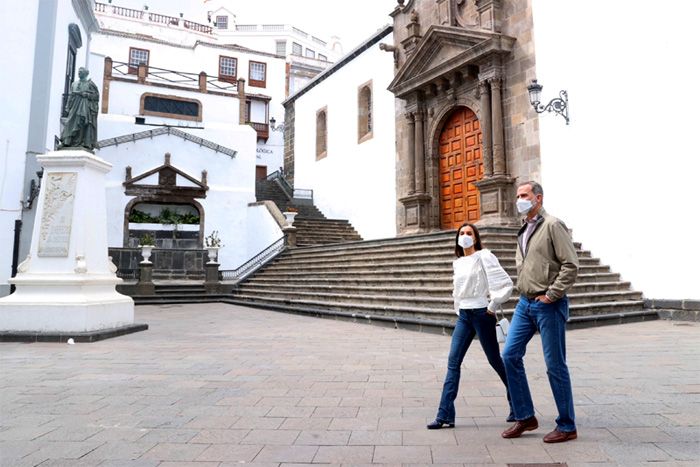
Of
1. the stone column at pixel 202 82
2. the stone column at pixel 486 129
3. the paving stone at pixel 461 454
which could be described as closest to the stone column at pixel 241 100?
the stone column at pixel 202 82

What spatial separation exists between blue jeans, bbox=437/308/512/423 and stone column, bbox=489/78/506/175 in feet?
33.9

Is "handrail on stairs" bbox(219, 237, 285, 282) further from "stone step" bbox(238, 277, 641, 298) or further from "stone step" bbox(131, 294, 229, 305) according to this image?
"stone step" bbox(238, 277, 641, 298)

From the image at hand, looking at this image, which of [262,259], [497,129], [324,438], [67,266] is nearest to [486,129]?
[497,129]

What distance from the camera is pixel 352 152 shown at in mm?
20844

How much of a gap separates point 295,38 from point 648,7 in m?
36.9

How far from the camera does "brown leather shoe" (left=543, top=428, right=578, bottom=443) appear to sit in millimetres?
2957

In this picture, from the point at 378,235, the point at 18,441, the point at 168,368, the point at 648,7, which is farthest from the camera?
the point at 378,235

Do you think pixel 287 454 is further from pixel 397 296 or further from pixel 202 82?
pixel 202 82

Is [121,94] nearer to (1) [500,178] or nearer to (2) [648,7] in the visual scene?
(1) [500,178]

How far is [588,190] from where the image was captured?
1120 cm

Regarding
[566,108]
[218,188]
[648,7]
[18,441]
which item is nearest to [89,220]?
[18,441]

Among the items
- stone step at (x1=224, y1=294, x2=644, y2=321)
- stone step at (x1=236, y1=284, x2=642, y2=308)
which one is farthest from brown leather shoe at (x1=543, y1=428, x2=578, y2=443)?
stone step at (x1=236, y1=284, x2=642, y2=308)

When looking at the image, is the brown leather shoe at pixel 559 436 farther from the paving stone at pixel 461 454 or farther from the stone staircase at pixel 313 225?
the stone staircase at pixel 313 225

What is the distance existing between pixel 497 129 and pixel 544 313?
434 inches
